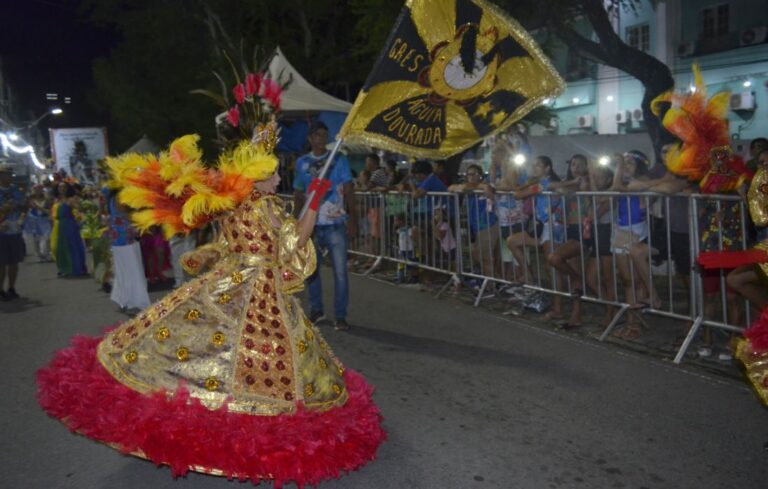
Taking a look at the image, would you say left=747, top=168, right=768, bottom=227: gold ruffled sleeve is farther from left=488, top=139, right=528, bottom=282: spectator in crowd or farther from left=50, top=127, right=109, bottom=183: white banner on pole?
left=50, top=127, right=109, bottom=183: white banner on pole

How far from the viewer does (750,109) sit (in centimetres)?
2491

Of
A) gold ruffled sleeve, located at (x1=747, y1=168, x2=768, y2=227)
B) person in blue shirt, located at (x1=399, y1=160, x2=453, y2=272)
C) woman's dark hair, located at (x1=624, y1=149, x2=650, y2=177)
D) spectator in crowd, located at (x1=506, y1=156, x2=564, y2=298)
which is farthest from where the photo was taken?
person in blue shirt, located at (x1=399, y1=160, x2=453, y2=272)

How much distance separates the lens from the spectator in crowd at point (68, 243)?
39.9 feet

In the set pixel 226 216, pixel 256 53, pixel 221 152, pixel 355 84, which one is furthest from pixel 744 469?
pixel 355 84

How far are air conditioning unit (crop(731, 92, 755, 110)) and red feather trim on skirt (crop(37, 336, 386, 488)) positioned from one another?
25313 millimetres

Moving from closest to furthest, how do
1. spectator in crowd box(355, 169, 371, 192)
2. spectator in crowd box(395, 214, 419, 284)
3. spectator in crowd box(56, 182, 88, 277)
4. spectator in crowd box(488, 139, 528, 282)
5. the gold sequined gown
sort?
the gold sequined gown
spectator in crowd box(488, 139, 528, 282)
spectator in crowd box(395, 214, 419, 284)
spectator in crowd box(355, 169, 371, 192)
spectator in crowd box(56, 182, 88, 277)

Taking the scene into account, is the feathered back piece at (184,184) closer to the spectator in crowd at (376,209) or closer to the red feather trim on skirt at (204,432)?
the red feather trim on skirt at (204,432)

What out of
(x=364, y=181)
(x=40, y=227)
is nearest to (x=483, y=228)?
(x=364, y=181)

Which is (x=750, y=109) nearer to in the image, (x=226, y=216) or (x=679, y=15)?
(x=679, y=15)

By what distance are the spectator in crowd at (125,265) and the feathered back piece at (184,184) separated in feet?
15.9

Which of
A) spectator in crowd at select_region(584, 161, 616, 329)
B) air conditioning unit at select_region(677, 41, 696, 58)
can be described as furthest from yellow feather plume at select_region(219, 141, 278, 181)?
air conditioning unit at select_region(677, 41, 696, 58)

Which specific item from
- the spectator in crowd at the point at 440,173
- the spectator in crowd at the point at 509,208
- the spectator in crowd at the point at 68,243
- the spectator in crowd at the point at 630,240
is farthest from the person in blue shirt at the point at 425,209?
the spectator in crowd at the point at 68,243

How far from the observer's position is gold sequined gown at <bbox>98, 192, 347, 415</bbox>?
3.45 metres

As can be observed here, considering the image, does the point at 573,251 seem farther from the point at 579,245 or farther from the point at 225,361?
the point at 225,361
